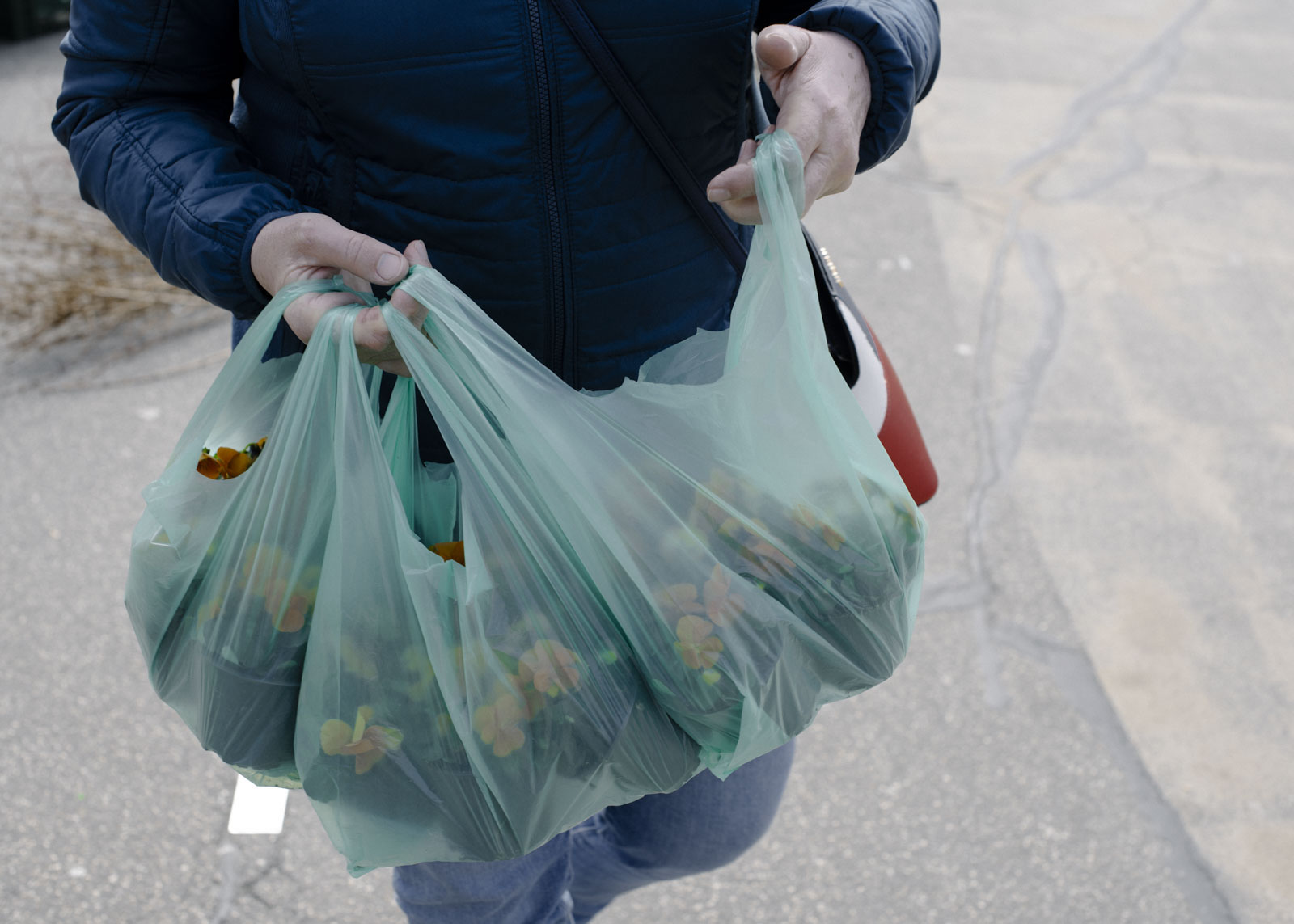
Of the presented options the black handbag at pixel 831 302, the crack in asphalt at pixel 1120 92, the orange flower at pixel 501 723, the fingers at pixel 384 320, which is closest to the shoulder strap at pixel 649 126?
the black handbag at pixel 831 302

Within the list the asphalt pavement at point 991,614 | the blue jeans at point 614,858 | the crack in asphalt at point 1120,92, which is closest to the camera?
the blue jeans at point 614,858

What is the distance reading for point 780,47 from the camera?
88 centimetres

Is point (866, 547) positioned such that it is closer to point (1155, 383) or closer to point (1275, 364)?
point (1155, 383)

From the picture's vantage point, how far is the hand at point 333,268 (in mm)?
831

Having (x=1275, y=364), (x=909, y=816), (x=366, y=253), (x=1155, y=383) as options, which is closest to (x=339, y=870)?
(x=909, y=816)

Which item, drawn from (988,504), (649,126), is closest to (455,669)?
(649,126)

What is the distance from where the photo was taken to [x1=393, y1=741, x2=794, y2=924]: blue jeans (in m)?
1.14

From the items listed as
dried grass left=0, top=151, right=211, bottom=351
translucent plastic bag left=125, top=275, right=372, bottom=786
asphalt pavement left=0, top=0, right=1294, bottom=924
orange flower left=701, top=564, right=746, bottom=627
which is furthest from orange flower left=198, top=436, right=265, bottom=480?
dried grass left=0, top=151, right=211, bottom=351

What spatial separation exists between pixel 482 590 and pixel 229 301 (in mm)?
351

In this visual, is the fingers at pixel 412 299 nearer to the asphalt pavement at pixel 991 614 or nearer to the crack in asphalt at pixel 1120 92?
the asphalt pavement at pixel 991 614

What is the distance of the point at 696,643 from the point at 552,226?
371 mm

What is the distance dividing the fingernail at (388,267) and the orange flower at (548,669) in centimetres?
31

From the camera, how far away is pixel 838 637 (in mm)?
949

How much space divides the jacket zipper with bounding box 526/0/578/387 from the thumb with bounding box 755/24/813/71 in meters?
0.18
